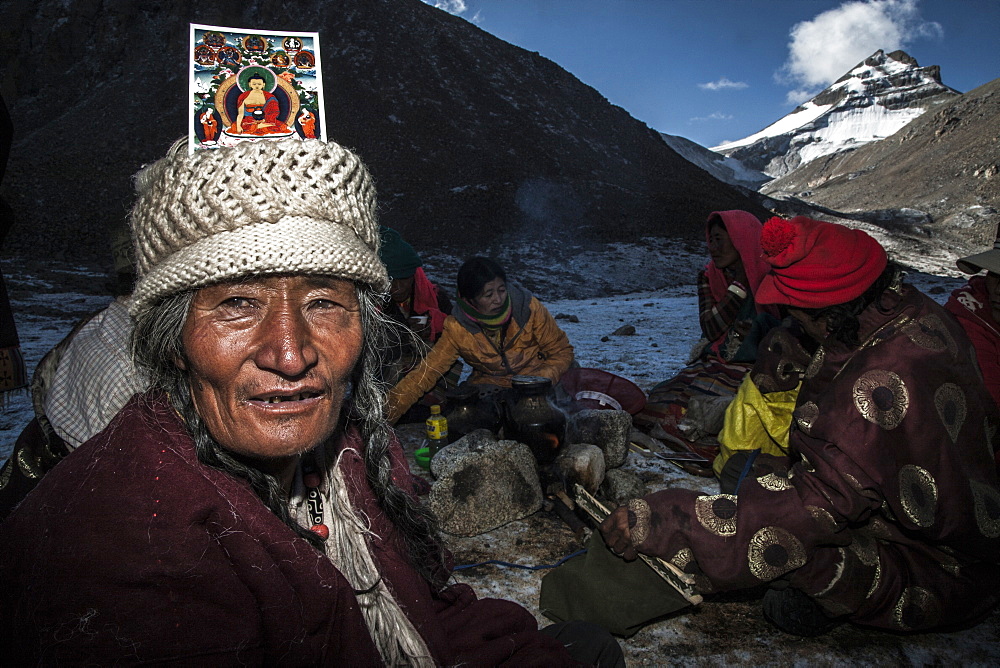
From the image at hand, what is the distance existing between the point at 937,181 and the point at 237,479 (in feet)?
158

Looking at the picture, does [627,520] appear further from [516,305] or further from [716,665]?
[516,305]

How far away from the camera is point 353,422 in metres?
1.35

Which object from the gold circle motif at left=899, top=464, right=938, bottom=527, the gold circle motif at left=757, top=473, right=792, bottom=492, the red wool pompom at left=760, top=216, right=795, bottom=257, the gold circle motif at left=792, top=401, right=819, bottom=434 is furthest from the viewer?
the red wool pompom at left=760, top=216, right=795, bottom=257

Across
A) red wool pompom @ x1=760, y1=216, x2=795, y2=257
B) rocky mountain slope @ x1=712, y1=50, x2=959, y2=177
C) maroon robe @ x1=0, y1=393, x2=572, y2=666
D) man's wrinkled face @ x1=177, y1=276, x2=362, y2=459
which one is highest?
rocky mountain slope @ x1=712, y1=50, x2=959, y2=177

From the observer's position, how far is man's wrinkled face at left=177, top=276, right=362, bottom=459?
3.14ft

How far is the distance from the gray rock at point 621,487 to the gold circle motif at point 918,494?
1306 mm

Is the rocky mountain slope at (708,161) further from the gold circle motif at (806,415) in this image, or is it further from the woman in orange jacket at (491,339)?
the gold circle motif at (806,415)

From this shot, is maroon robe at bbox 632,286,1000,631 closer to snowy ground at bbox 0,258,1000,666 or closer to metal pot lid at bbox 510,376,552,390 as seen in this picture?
snowy ground at bbox 0,258,1000,666

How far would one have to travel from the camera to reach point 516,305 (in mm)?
4117

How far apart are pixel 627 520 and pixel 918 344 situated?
1.11 metres

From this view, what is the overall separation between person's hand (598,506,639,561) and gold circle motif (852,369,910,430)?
81 cm

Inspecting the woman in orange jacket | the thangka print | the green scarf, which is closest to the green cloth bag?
the thangka print

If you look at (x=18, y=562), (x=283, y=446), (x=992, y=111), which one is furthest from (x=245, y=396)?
(x=992, y=111)

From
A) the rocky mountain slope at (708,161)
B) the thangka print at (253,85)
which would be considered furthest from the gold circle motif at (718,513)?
the rocky mountain slope at (708,161)
